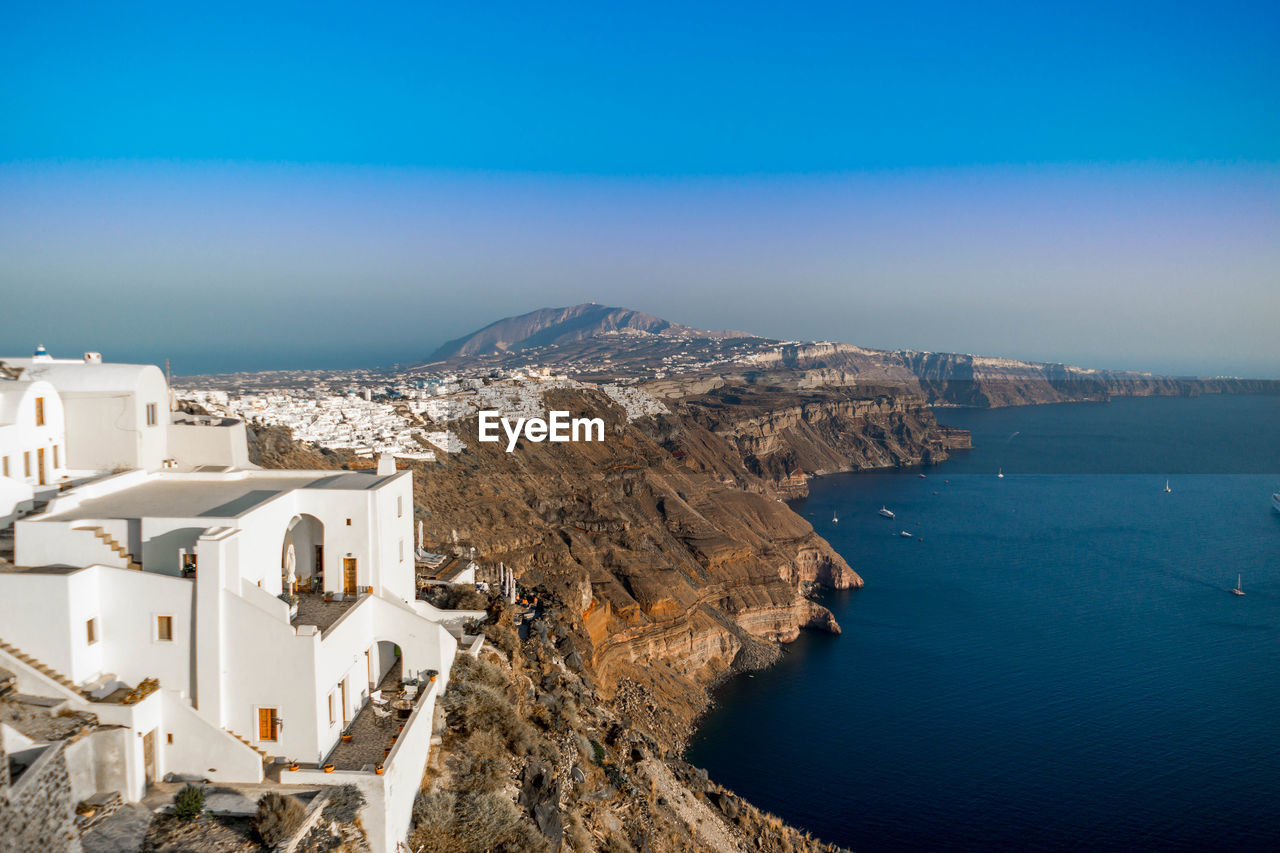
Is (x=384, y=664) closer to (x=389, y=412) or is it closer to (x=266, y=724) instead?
(x=266, y=724)

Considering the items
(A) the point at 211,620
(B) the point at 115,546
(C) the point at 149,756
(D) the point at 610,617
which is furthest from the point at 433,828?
→ (D) the point at 610,617

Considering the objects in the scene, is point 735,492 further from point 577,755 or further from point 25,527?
point 25,527

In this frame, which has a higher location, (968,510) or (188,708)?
(188,708)

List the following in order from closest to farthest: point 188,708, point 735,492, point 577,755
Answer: point 188,708
point 577,755
point 735,492

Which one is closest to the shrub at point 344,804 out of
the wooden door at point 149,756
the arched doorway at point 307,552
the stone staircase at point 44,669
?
the wooden door at point 149,756

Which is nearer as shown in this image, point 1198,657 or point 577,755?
point 577,755

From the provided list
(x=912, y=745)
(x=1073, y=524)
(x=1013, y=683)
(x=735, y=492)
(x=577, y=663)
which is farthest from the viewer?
(x=1073, y=524)

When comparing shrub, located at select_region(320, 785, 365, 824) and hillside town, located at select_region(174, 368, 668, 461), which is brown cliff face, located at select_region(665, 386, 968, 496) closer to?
hillside town, located at select_region(174, 368, 668, 461)

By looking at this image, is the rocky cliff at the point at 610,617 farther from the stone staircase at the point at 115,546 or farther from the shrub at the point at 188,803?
the stone staircase at the point at 115,546

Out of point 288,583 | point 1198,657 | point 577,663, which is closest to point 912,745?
point 577,663
